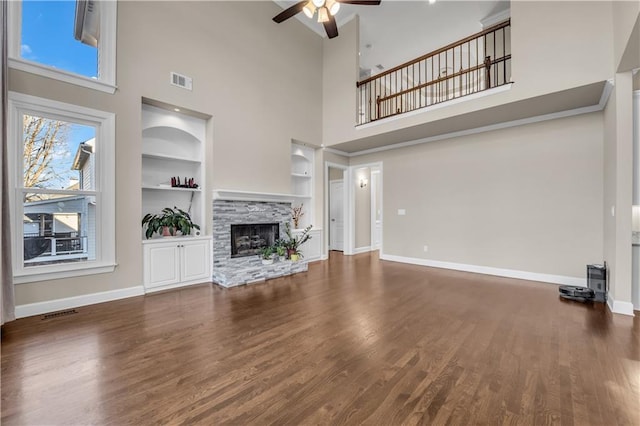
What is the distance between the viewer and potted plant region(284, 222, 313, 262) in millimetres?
5876

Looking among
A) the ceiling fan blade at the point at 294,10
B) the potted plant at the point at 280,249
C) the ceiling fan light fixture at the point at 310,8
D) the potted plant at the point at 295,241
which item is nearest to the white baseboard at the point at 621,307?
the potted plant at the point at 295,241

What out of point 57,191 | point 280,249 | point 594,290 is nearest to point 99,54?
point 57,191

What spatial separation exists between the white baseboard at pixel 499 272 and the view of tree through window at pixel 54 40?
266 inches

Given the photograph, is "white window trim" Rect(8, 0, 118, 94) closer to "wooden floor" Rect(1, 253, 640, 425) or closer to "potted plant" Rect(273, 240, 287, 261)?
"wooden floor" Rect(1, 253, 640, 425)

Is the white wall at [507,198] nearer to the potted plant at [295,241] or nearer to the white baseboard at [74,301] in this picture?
the potted plant at [295,241]

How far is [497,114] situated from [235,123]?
190 inches

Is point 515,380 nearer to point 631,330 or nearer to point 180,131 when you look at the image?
point 631,330

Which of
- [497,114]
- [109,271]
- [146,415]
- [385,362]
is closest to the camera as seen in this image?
[146,415]

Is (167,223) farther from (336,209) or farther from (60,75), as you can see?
(336,209)

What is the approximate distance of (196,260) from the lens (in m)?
4.78

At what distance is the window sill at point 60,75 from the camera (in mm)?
3226

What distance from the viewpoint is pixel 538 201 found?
4.93m

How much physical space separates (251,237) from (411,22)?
6.23 meters

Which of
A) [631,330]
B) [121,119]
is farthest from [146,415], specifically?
[631,330]
